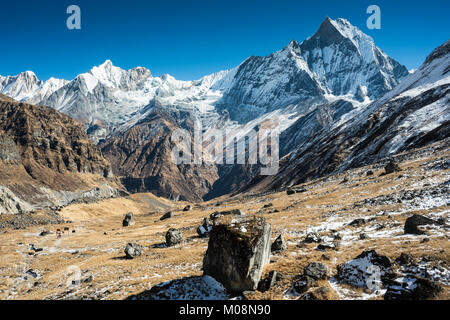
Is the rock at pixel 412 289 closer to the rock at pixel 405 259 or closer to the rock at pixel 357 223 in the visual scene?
the rock at pixel 405 259

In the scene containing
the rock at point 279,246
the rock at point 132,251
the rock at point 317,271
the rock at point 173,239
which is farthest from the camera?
the rock at point 173,239

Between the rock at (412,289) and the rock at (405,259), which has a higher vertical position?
the rock at (405,259)

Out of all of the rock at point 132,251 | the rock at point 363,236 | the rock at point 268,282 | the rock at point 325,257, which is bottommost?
the rock at point 132,251

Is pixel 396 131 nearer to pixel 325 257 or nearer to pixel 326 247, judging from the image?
pixel 326 247

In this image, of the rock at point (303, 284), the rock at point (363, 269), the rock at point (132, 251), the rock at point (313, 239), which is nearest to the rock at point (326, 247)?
the rock at point (313, 239)

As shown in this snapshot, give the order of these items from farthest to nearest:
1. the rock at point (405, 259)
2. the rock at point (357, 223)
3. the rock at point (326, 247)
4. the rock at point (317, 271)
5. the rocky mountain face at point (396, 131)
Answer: the rocky mountain face at point (396, 131) < the rock at point (357, 223) < the rock at point (326, 247) < the rock at point (317, 271) < the rock at point (405, 259)
